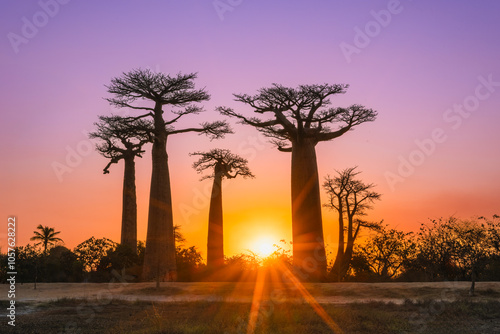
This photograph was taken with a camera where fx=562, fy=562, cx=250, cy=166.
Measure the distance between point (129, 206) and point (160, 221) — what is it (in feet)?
25.4

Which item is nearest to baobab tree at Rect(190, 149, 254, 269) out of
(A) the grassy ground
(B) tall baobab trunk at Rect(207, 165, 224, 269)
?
(B) tall baobab trunk at Rect(207, 165, 224, 269)

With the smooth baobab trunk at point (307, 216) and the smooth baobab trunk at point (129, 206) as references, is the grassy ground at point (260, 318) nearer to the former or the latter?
the smooth baobab trunk at point (307, 216)

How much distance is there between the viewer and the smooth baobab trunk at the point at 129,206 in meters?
30.8

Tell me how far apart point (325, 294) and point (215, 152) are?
15.5 m

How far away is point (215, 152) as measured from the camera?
30922mm

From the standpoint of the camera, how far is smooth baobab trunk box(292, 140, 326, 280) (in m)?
22.6

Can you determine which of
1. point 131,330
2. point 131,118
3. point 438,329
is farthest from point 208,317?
point 131,118

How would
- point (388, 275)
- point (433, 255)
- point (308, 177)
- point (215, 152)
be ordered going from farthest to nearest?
1. point (215, 152)
2. point (388, 275)
3. point (308, 177)
4. point (433, 255)

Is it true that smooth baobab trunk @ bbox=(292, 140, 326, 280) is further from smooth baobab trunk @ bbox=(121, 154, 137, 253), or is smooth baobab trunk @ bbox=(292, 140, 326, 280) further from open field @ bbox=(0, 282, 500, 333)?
smooth baobab trunk @ bbox=(121, 154, 137, 253)

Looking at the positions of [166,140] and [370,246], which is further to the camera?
[370,246]

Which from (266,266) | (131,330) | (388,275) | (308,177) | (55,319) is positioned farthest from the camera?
(388,275)

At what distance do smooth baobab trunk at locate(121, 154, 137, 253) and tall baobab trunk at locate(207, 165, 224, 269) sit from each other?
4222 mm

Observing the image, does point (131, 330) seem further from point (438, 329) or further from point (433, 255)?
point (433, 255)

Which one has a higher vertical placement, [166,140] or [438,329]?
[166,140]
